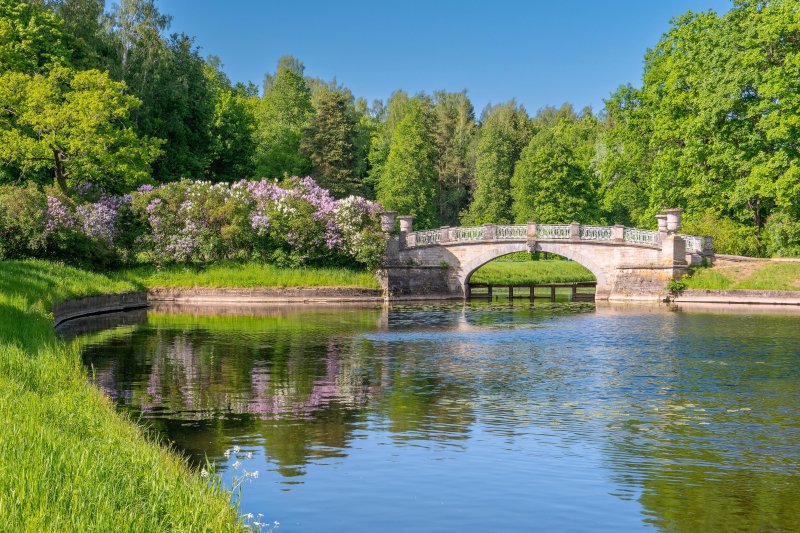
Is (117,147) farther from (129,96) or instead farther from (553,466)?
(553,466)

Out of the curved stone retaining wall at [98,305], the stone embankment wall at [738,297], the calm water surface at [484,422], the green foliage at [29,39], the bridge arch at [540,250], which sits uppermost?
the green foliage at [29,39]

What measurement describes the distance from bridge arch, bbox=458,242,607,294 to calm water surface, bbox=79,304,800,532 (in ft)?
67.4

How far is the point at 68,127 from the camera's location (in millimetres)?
47312

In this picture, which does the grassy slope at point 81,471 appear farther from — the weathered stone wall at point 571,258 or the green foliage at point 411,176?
the green foliage at point 411,176

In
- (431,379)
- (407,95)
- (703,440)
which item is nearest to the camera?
(703,440)

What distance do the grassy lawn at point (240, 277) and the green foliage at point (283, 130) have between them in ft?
90.3

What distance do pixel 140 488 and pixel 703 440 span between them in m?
8.70

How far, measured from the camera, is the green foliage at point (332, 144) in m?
74.3

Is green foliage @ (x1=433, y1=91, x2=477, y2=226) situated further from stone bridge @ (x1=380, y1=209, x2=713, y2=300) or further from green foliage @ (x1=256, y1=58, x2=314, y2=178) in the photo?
stone bridge @ (x1=380, y1=209, x2=713, y2=300)

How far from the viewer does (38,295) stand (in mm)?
28906

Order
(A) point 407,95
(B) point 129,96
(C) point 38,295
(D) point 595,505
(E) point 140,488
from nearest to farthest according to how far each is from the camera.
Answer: (E) point 140,488
(D) point 595,505
(C) point 38,295
(B) point 129,96
(A) point 407,95

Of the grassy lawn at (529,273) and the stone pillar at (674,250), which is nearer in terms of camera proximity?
the stone pillar at (674,250)

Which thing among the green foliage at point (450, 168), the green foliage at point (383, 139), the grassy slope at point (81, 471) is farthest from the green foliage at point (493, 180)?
the grassy slope at point (81, 471)

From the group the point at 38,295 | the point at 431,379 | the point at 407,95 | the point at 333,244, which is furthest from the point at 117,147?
the point at 407,95
